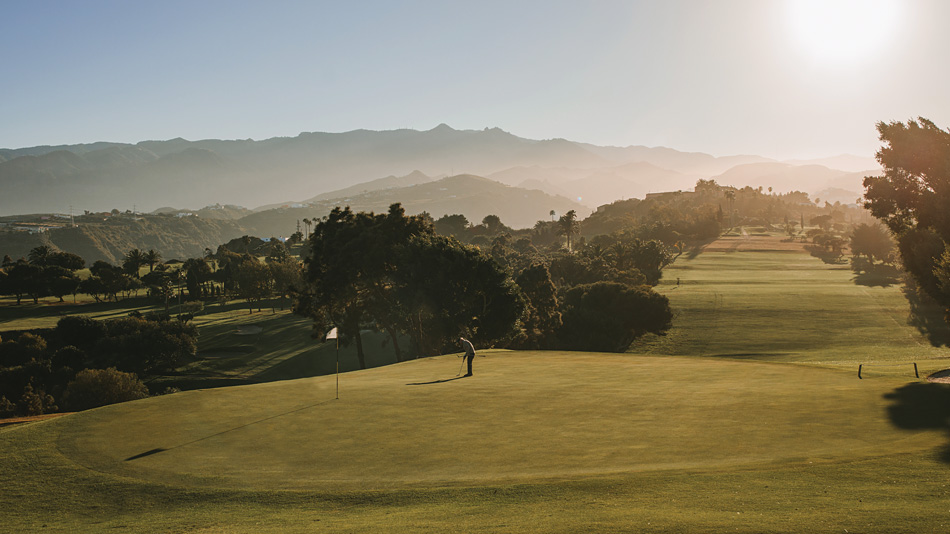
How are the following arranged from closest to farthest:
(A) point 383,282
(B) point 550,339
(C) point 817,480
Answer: (C) point 817,480, (A) point 383,282, (B) point 550,339

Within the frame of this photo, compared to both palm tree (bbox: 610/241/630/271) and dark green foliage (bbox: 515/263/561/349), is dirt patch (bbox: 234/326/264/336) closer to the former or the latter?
dark green foliage (bbox: 515/263/561/349)

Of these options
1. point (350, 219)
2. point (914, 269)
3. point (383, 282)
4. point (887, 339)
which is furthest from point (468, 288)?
point (887, 339)

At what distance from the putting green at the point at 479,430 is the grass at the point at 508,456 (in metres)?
0.09

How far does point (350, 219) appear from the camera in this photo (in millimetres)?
63688

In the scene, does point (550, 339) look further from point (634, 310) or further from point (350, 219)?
point (350, 219)

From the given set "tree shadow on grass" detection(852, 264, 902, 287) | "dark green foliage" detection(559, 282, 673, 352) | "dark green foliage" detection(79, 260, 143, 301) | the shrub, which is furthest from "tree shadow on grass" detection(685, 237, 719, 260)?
"dark green foliage" detection(79, 260, 143, 301)

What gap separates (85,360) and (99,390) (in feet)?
92.7

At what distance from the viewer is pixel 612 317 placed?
81.6 metres

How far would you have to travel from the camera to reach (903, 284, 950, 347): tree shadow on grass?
231 feet

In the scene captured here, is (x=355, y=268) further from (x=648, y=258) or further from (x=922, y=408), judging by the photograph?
(x=648, y=258)

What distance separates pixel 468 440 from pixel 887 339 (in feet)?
241

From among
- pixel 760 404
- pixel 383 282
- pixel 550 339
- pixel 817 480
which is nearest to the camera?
pixel 817 480

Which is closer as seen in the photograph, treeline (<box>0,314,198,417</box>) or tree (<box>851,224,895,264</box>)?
treeline (<box>0,314,198,417</box>)

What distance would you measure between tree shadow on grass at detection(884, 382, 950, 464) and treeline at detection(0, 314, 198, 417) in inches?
2437
